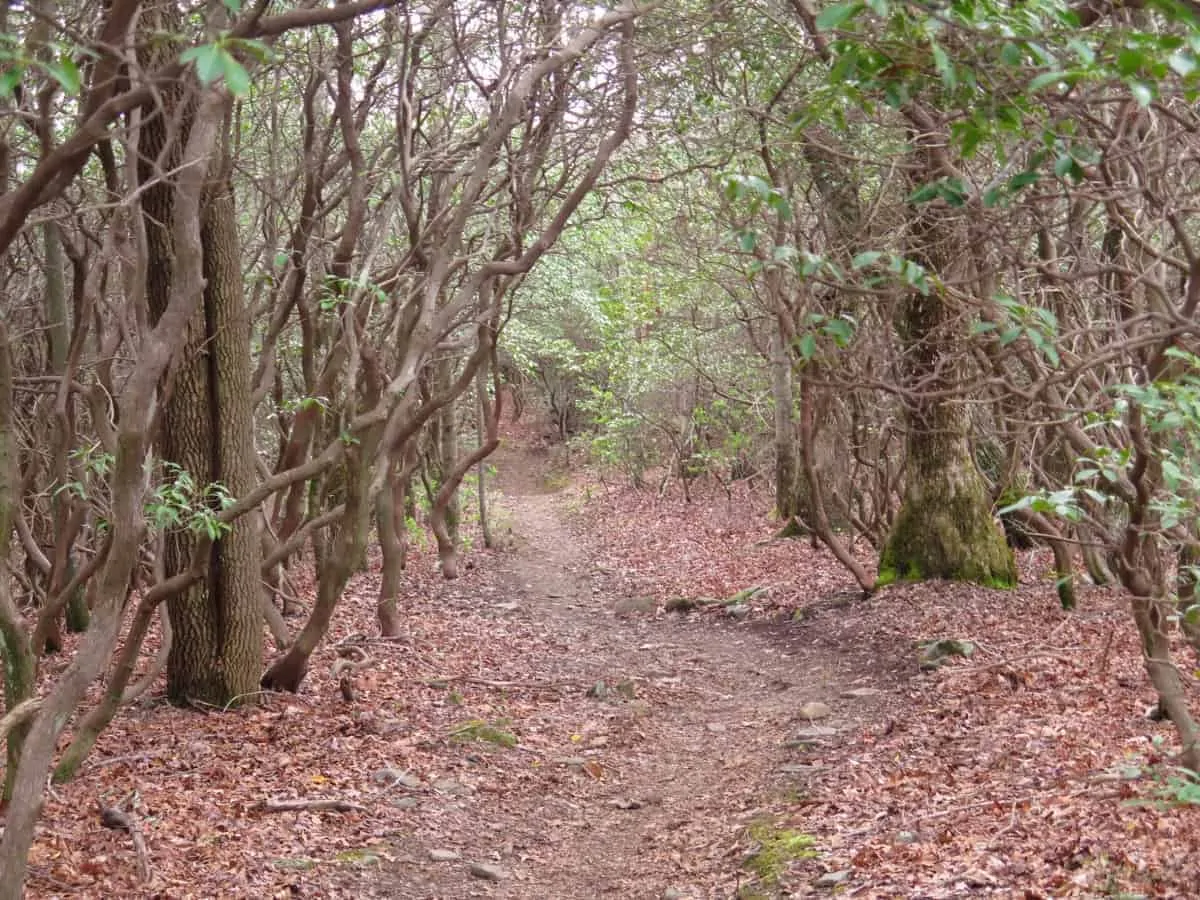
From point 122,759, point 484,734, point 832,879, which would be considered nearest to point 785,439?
point 484,734

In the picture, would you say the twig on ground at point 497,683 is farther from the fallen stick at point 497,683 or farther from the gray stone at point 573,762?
the gray stone at point 573,762

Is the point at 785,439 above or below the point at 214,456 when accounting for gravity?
above

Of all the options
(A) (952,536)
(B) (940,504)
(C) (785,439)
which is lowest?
(A) (952,536)

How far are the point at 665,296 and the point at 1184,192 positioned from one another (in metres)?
17.2

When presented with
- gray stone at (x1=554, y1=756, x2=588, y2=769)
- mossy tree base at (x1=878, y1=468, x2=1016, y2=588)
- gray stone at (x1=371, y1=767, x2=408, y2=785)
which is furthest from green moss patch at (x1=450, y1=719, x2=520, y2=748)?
mossy tree base at (x1=878, y1=468, x2=1016, y2=588)

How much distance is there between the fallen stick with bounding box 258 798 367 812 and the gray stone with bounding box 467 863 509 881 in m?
0.88

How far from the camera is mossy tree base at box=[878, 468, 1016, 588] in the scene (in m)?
11.0

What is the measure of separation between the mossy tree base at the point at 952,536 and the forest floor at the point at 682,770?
28 centimetres

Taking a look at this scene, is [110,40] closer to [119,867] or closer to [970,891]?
[119,867]

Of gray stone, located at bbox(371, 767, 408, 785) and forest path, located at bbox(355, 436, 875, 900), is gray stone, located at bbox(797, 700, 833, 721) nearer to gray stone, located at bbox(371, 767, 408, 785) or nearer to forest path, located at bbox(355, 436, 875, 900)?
forest path, located at bbox(355, 436, 875, 900)

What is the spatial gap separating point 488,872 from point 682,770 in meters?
2.06

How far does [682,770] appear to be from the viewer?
754cm

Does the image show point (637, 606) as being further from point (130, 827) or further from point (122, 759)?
point (130, 827)

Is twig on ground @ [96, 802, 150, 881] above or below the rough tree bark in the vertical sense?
below
